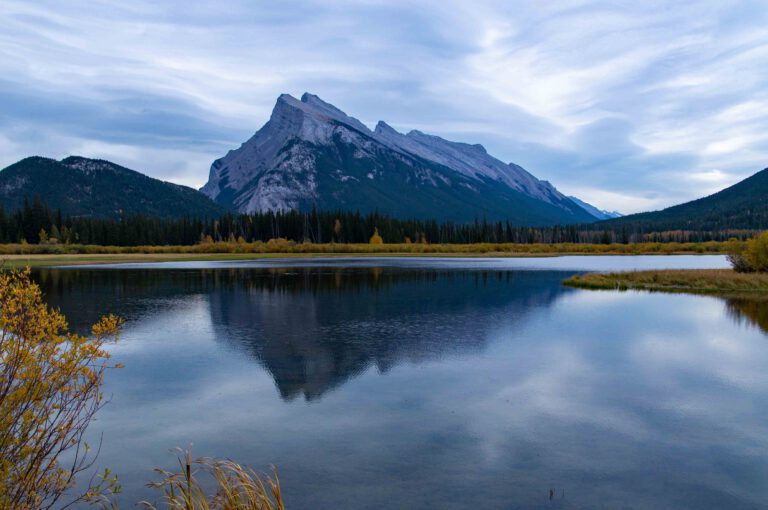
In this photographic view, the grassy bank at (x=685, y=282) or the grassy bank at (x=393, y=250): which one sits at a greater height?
the grassy bank at (x=393, y=250)

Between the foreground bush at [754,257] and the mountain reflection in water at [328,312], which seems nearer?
the mountain reflection in water at [328,312]

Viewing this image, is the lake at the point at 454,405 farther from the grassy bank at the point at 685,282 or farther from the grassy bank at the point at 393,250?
the grassy bank at the point at 393,250

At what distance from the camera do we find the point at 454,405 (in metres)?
14.4

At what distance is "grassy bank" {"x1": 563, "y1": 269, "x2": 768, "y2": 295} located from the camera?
45.3 metres

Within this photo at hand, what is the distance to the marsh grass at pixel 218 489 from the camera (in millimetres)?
6738

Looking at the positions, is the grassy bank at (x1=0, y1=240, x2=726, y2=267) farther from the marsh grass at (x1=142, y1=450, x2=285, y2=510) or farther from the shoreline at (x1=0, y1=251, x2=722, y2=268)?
the marsh grass at (x1=142, y1=450, x2=285, y2=510)

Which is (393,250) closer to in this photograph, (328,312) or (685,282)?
(685,282)

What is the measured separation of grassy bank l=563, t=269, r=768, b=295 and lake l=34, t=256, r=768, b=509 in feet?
53.9

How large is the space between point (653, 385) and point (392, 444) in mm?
9387

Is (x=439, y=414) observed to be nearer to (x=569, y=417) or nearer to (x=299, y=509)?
(x=569, y=417)

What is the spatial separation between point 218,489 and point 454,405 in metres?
6.82

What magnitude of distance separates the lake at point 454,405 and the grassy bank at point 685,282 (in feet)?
53.9

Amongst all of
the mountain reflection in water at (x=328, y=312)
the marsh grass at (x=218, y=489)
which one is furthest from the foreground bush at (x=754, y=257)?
the marsh grass at (x=218, y=489)

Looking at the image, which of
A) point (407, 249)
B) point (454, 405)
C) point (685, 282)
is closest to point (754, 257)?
point (685, 282)
